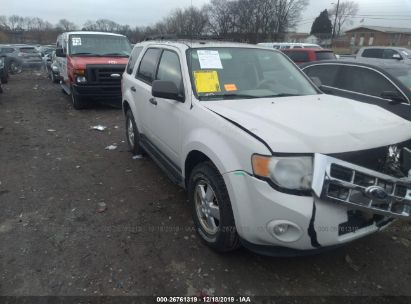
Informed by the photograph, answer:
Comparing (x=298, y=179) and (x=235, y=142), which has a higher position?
(x=235, y=142)

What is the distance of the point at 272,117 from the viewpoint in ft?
9.27

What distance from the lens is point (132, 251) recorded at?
3.24 meters

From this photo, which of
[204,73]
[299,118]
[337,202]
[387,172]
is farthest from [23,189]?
[387,172]

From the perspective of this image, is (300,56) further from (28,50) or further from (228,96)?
(28,50)

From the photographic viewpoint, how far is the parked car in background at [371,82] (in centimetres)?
543

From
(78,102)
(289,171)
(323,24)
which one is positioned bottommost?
(78,102)

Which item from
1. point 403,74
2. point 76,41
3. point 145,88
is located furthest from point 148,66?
point 76,41

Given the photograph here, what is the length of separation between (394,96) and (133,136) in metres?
4.28

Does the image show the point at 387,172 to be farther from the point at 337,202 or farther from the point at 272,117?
the point at 272,117

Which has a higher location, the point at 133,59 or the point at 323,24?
the point at 323,24

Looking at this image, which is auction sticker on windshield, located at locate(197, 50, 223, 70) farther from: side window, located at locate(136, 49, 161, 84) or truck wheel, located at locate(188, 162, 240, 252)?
truck wheel, located at locate(188, 162, 240, 252)

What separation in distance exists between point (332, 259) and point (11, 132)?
7.02 metres

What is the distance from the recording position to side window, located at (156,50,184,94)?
3.73m

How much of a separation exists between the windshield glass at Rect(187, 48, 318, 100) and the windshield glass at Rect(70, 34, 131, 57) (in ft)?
23.0
